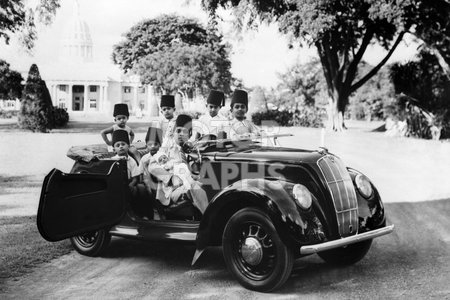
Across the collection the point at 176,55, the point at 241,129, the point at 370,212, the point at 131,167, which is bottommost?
the point at 370,212

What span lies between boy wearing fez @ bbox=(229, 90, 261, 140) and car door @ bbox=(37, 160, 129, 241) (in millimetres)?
1393

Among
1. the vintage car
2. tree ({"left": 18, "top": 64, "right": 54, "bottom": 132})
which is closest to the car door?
the vintage car

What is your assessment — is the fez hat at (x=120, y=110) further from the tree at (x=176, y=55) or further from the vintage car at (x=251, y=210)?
the tree at (x=176, y=55)

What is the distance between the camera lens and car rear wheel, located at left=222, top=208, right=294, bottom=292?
18.4 ft

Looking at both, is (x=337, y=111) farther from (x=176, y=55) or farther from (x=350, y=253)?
(x=350, y=253)

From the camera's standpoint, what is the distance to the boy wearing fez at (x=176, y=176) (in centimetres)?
641

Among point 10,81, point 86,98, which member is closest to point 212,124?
point 10,81

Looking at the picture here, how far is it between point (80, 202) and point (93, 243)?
3.40ft

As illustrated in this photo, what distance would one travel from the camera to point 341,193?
20.0 feet

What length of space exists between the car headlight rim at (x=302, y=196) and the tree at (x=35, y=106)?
28875 mm

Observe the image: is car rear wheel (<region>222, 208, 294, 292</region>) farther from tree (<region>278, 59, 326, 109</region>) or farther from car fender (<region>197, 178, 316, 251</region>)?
tree (<region>278, 59, 326, 109</region>)

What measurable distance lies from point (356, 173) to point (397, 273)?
1149mm

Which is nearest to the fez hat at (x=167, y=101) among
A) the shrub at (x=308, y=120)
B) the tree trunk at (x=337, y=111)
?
the tree trunk at (x=337, y=111)

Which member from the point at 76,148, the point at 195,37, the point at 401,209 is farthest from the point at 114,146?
the point at 195,37
